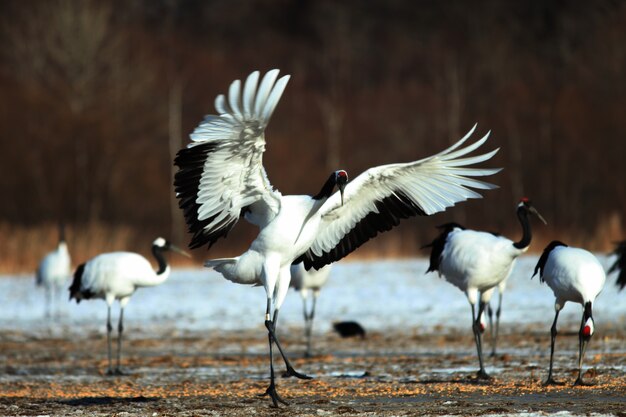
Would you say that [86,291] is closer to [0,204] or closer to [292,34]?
[0,204]

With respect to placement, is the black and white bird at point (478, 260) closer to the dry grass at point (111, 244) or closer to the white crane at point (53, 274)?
the white crane at point (53, 274)

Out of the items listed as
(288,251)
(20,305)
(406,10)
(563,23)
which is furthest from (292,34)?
(288,251)

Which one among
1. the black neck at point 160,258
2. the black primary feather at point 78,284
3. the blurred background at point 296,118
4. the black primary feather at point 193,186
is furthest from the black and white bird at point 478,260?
the blurred background at point 296,118

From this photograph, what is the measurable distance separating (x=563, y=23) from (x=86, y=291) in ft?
178

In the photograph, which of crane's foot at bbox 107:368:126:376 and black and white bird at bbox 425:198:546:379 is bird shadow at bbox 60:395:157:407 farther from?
black and white bird at bbox 425:198:546:379

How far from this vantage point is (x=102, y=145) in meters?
39.4

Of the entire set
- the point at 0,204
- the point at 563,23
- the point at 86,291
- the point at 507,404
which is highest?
the point at 563,23

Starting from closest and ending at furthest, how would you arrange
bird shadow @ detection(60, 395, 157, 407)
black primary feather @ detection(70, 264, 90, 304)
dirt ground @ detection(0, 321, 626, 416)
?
1. dirt ground @ detection(0, 321, 626, 416)
2. bird shadow @ detection(60, 395, 157, 407)
3. black primary feather @ detection(70, 264, 90, 304)

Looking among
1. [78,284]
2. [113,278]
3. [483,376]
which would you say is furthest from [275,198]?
[78,284]

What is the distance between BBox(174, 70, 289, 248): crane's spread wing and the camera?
844 cm

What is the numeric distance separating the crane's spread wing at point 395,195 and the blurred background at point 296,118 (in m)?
17.8

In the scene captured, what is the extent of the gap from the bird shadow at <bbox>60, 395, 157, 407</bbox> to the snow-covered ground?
8.18 m

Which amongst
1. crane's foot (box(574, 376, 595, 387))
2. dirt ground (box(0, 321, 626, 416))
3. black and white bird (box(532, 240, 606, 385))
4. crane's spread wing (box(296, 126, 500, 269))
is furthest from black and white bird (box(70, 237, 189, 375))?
crane's foot (box(574, 376, 595, 387))

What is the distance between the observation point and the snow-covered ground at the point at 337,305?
1831 cm
